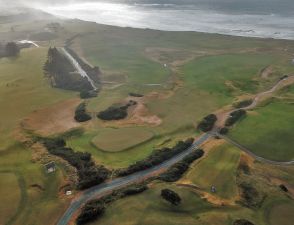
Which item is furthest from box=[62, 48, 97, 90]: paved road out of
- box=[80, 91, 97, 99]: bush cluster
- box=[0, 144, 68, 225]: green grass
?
box=[0, 144, 68, 225]: green grass

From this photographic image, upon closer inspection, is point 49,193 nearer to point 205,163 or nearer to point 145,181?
point 145,181

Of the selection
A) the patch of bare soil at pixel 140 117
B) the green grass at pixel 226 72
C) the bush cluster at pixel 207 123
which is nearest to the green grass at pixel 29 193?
the patch of bare soil at pixel 140 117

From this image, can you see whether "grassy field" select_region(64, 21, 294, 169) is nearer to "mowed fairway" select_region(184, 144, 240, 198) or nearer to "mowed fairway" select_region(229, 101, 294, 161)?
"mowed fairway" select_region(229, 101, 294, 161)

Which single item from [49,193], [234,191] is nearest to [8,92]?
[49,193]

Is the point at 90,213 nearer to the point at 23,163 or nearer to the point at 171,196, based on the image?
the point at 171,196

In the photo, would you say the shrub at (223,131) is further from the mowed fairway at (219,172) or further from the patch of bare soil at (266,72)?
the patch of bare soil at (266,72)

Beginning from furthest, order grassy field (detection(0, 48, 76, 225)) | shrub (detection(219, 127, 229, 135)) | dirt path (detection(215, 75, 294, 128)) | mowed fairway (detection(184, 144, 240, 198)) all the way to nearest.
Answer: dirt path (detection(215, 75, 294, 128)) → shrub (detection(219, 127, 229, 135)) → mowed fairway (detection(184, 144, 240, 198)) → grassy field (detection(0, 48, 76, 225))
